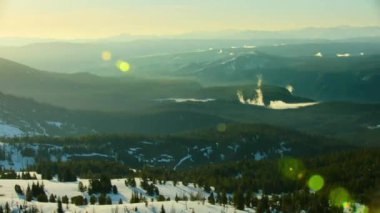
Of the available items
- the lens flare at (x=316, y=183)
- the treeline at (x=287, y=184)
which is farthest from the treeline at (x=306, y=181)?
the lens flare at (x=316, y=183)

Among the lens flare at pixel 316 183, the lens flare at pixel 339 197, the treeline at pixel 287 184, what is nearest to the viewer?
the treeline at pixel 287 184

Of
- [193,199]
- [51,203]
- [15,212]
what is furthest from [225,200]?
[15,212]

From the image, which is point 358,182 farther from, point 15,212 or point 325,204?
point 15,212

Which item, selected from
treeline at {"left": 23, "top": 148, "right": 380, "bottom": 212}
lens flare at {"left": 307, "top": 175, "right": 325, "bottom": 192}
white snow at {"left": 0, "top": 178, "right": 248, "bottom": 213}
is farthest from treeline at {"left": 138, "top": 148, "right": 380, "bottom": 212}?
white snow at {"left": 0, "top": 178, "right": 248, "bottom": 213}

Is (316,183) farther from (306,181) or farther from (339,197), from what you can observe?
(339,197)

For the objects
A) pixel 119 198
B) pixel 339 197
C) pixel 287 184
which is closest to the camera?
pixel 119 198

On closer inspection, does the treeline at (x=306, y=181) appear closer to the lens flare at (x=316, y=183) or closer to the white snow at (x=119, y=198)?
the lens flare at (x=316, y=183)

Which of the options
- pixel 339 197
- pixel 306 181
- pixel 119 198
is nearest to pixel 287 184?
pixel 306 181
